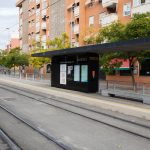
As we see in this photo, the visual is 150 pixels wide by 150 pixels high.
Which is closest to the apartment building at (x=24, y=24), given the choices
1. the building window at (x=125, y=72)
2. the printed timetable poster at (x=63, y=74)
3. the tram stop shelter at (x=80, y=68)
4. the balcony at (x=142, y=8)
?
the building window at (x=125, y=72)

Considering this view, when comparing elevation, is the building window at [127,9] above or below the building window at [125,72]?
above

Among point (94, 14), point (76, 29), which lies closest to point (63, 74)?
point (94, 14)

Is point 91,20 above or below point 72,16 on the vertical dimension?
below

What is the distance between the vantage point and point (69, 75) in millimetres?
31359

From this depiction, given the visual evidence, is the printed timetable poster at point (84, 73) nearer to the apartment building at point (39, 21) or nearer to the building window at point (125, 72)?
the building window at point (125, 72)

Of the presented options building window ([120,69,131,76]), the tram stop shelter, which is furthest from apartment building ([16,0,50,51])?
the tram stop shelter

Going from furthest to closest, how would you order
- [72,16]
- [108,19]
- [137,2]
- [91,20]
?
[72,16]
[91,20]
[108,19]
[137,2]

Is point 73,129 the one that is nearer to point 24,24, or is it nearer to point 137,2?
point 137,2

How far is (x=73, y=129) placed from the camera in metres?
13.3

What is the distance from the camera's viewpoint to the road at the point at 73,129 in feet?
35.2

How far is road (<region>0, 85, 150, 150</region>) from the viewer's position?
10.7 meters

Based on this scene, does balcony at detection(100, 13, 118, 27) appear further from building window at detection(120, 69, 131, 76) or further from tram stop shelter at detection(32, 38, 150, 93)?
tram stop shelter at detection(32, 38, 150, 93)

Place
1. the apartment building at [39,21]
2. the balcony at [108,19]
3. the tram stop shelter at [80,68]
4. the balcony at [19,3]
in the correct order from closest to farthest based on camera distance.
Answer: the tram stop shelter at [80,68] → the balcony at [108,19] → the apartment building at [39,21] → the balcony at [19,3]

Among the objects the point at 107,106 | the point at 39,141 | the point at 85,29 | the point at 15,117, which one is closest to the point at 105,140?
the point at 39,141
